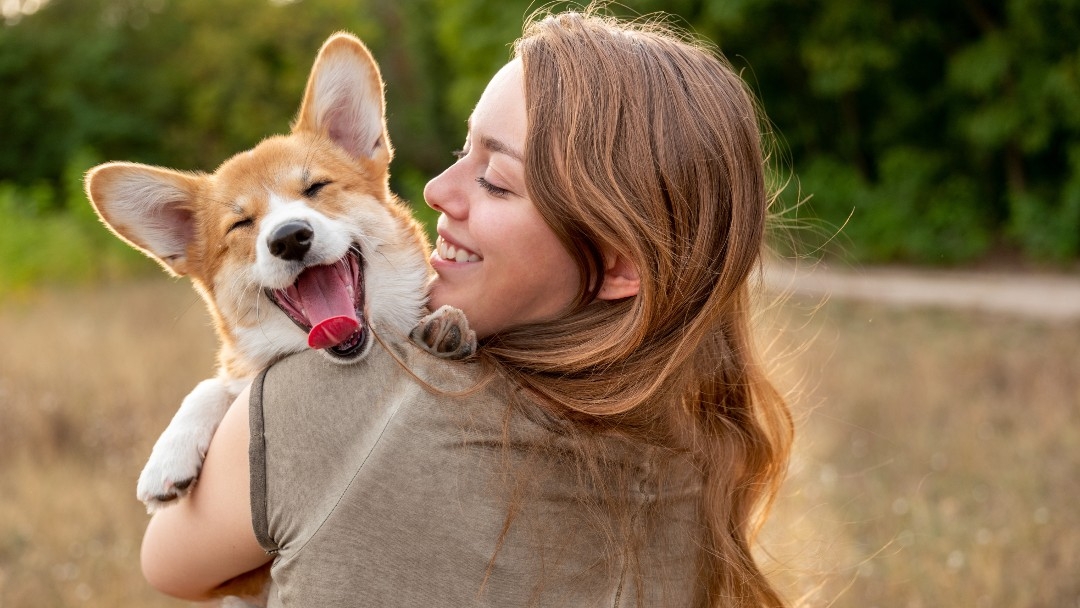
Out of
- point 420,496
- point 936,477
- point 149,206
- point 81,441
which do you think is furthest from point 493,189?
point 81,441

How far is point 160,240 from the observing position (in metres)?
2.58

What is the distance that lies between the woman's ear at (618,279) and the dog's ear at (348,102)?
0.95 m

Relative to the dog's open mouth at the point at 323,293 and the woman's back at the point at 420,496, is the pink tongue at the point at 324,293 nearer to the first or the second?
the dog's open mouth at the point at 323,293

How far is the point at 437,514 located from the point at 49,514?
4233mm

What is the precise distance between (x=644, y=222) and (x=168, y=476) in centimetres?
114

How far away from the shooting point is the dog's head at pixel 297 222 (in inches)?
91.5

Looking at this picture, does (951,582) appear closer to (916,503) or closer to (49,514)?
(916,503)

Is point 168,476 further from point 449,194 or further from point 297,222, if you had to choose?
point 449,194

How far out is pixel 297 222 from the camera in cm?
228

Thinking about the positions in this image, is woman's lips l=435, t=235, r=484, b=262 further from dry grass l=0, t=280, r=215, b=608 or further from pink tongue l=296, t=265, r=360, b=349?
dry grass l=0, t=280, r=215, b=608

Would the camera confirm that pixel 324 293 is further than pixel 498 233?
Yes

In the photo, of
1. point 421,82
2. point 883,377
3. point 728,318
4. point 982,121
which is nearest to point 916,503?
point 883,377

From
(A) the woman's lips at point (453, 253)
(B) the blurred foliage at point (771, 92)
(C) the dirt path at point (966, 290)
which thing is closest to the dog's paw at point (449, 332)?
(A) the woman's lips at point (453, 253)

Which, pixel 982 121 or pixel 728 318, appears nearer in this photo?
pixel 728 318
